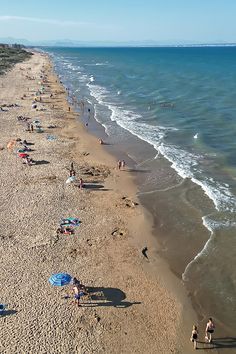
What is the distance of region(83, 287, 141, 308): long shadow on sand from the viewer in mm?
20172

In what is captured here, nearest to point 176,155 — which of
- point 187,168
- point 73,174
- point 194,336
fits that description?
point 187,168

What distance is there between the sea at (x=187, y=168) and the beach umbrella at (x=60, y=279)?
5.92 meters

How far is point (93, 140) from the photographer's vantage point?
4647 centimetres

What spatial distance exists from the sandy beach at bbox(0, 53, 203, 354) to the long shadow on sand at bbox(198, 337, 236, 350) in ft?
2.34

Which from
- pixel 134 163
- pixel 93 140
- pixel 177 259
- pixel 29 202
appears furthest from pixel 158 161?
pixel 177 259

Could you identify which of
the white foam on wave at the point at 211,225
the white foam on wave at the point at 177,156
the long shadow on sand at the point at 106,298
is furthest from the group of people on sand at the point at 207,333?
the white foam on wave at the point at 177,156

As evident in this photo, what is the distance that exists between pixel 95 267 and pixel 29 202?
9324mm

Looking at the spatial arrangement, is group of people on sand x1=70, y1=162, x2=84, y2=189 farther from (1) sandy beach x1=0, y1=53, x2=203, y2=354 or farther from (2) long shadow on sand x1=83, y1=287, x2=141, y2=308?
(2) long shadow on sand x1=83, y1=287, x2=141, y2=308

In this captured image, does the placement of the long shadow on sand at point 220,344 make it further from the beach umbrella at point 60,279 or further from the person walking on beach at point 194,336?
the beach umbrella at point 60,279

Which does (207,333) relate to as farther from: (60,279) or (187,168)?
(187,168)

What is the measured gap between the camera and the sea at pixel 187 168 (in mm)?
22625

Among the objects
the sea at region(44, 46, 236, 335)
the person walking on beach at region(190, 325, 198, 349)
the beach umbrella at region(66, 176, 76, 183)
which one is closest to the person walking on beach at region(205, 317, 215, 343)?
the person walking on beach at region(190, 325, 198, 349)

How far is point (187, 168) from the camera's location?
37.0 metres

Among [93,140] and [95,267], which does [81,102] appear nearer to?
[93,140]
